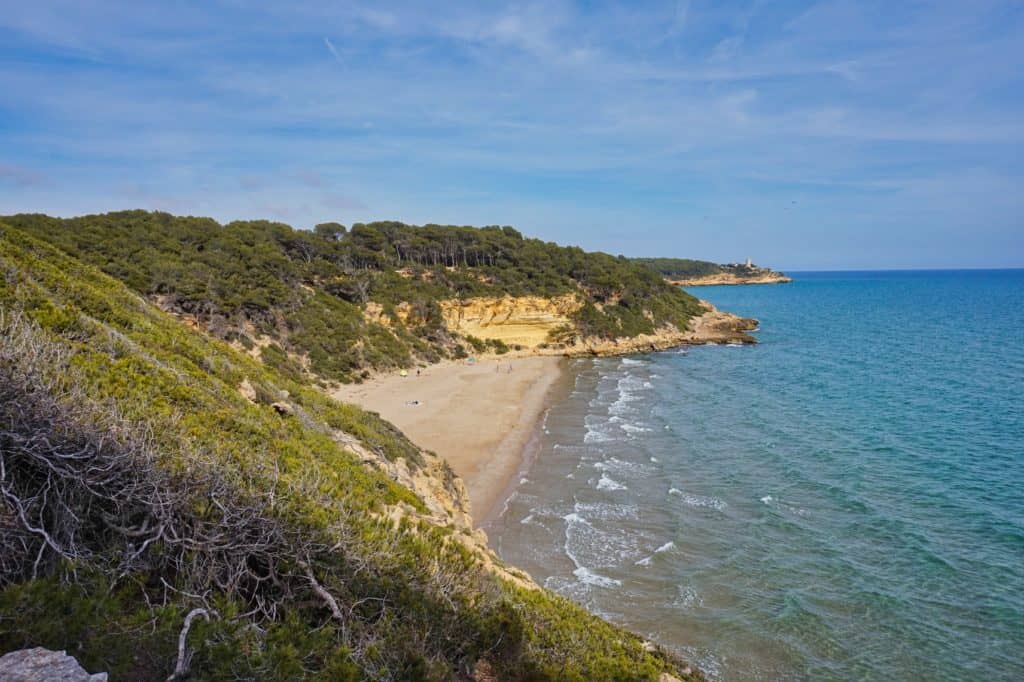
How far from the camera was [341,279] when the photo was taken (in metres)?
48.4

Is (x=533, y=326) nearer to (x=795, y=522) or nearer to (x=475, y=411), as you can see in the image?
(x=475, y=411)

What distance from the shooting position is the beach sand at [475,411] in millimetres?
22375

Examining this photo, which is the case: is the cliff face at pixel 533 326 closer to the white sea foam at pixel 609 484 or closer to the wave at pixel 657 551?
the white sea foam at pixel 609 484

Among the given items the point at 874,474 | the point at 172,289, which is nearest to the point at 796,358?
the point at 874,474

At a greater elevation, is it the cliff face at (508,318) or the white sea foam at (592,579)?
the cliff face at (508,318)

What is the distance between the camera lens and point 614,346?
56125 mm

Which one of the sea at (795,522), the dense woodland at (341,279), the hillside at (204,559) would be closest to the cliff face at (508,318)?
the dense woodland at (341,279)

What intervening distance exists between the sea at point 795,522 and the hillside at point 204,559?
4671mm

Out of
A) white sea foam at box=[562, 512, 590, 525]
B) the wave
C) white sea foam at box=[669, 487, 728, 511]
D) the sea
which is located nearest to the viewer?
the sea

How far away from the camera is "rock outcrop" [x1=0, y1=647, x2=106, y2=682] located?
339 centimetres

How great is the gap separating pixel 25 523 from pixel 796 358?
51.6 m

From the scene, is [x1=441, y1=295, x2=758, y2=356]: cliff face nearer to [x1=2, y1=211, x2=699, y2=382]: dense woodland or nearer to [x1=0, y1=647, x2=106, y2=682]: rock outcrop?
[x1=2, y1=211, x2=699, y2=382]: dense woodland

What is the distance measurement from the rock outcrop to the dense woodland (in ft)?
92.6

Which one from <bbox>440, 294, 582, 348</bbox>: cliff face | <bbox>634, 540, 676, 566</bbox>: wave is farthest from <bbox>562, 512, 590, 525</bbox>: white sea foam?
<bbox>440, 294, 582, 348</bbox>: cliff face
